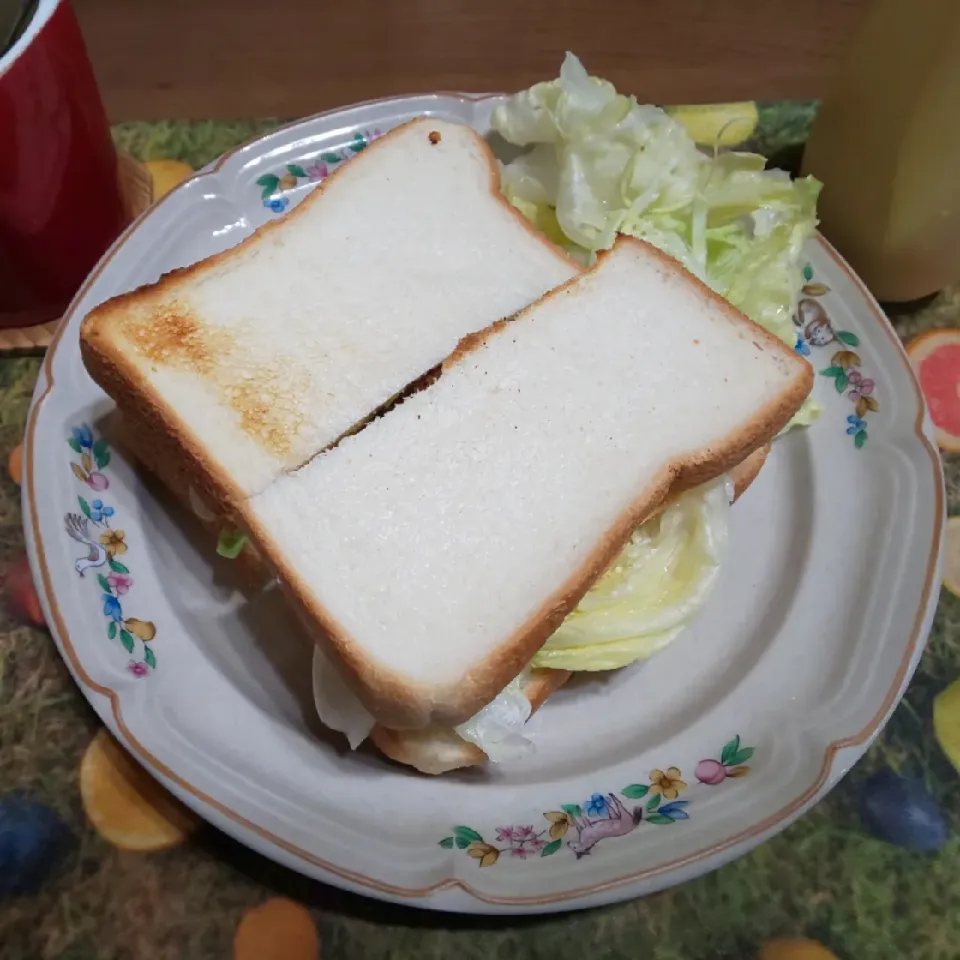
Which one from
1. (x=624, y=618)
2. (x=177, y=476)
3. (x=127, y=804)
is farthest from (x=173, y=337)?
(x=624, y=618)

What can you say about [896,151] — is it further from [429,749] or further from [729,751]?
[429,749]

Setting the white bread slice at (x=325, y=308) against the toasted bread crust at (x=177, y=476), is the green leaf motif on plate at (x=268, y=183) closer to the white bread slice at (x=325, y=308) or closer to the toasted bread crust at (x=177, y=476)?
the white bread slice at (x=325, y=308)

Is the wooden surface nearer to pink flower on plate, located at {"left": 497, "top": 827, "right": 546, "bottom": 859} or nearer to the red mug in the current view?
the red mug

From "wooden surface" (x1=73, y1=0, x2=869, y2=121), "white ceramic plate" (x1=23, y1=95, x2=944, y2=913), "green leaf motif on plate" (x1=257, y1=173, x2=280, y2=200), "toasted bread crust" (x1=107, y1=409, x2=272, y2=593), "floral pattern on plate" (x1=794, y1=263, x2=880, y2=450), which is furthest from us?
"wooden surface" (x1=73, y1=0, x2=869, y2=121)

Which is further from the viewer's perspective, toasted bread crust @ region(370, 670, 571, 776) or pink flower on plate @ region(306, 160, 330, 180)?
pink flower on plate @ region(306, 160, 330, 180)

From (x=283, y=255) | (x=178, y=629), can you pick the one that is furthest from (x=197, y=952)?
(x=283, y=255)

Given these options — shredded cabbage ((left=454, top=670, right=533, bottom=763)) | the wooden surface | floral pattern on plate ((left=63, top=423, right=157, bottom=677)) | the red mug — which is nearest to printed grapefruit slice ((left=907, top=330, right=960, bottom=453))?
the wooden surface

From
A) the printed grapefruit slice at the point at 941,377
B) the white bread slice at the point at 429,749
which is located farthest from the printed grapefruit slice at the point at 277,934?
the printed grapefruit slice at the point at 941,377
